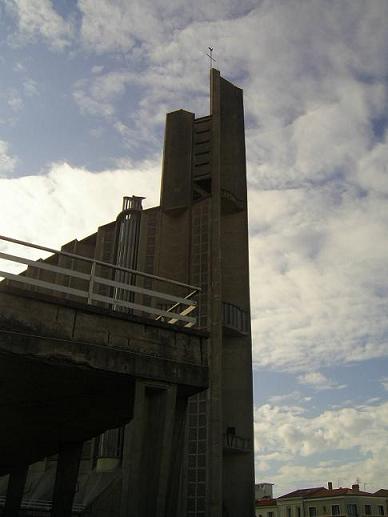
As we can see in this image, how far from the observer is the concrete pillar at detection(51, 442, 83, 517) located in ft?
47.3

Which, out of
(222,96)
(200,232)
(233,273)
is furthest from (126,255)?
(222,96)

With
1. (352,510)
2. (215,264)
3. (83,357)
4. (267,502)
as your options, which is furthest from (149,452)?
(267,502)

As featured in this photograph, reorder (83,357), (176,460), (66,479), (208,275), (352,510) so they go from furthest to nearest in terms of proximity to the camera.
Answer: (352,510), (208,275), (66,479), (176,460), (83,357)

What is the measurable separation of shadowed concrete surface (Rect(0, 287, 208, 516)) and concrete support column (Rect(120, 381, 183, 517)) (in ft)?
0.05

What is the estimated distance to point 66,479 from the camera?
576 inches

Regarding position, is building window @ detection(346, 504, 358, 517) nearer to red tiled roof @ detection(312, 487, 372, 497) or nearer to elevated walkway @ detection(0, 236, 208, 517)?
red tiled roof @ detection(312, 487, 372, 497)

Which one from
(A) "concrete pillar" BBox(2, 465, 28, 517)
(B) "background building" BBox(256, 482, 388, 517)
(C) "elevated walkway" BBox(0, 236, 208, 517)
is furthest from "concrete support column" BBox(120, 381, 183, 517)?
(B) "background building" BBox(256, 482, 388, 517)

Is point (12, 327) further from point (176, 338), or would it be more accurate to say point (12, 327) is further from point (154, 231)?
point (154, 231)

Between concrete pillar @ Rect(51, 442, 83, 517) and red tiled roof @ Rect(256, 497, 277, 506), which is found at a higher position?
red tiled roof @ Rect(256, 497, 277, 506)

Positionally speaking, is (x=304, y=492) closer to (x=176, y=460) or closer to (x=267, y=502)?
(x=267, y=502)

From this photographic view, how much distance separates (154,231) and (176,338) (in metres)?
21.3

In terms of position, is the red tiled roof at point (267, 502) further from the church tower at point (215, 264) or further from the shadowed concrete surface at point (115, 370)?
the shadowed concrete surface at point (115, 370)

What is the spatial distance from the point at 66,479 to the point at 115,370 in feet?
25.1

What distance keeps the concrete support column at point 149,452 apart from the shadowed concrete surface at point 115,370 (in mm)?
16
